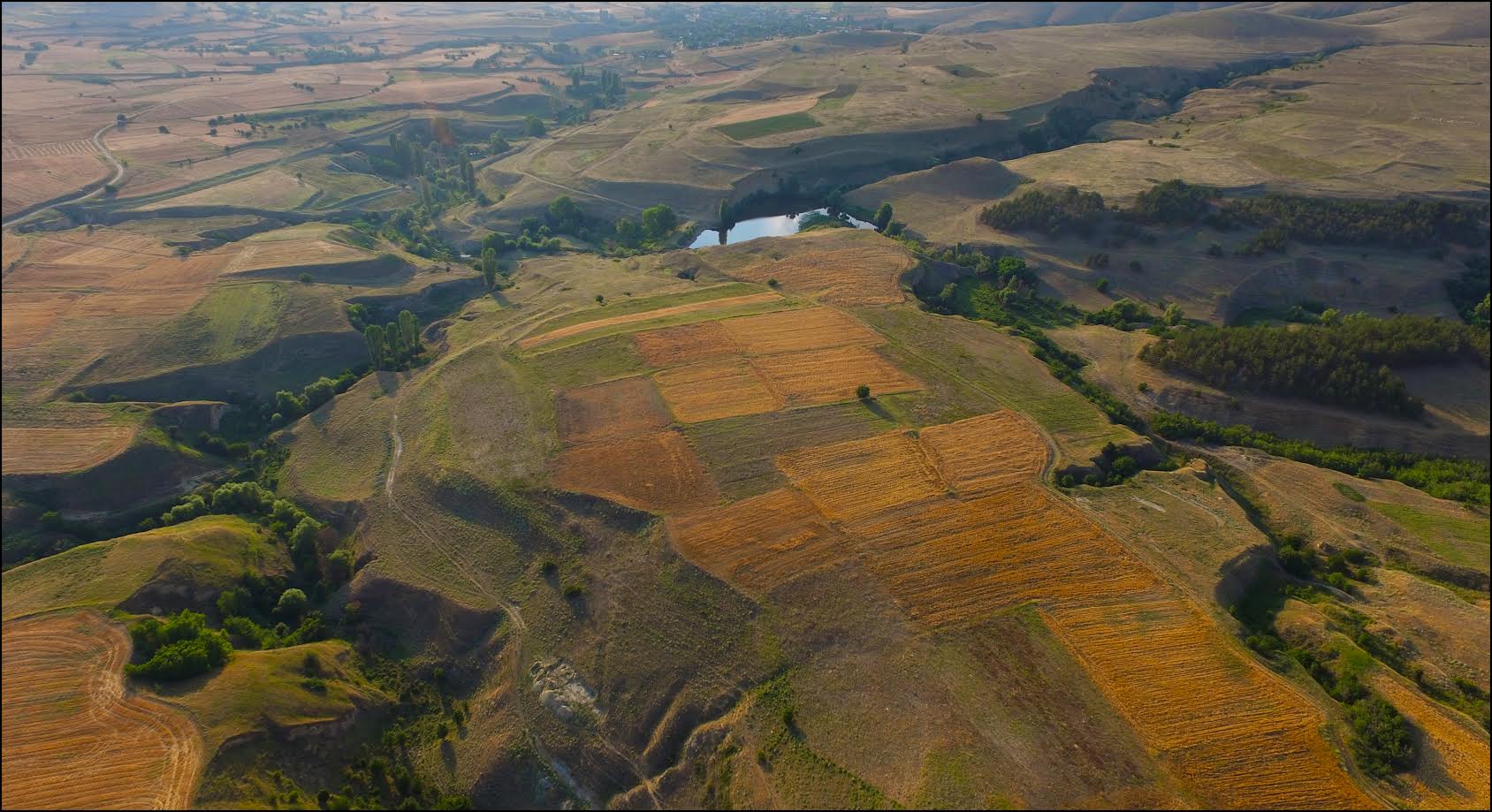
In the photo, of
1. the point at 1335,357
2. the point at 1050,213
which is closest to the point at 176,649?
the point at 1335,357

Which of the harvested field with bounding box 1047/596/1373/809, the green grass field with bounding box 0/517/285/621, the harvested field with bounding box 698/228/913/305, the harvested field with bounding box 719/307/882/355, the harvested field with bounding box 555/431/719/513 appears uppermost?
the harvested field with bounding box 698/228/913/305

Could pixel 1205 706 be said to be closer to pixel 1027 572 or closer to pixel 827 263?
pixel 1027 572

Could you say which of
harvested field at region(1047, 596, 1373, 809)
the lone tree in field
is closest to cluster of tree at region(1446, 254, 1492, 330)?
harvested field at region(1047, 596, 1373, 809)

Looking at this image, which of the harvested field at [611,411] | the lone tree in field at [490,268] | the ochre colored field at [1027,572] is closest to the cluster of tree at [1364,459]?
the ochre colored field at [1027,572]

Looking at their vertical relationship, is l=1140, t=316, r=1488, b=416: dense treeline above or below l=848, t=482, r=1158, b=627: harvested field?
above

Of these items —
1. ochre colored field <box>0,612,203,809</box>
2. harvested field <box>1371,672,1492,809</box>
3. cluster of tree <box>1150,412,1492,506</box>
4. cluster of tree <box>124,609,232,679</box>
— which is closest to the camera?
ochre colored field <box>0,612,203,809</box>

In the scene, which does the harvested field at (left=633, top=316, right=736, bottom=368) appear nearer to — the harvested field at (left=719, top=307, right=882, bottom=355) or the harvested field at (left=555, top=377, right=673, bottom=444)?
the harvested field at (left=719, top=307, right=882, bottom=355)

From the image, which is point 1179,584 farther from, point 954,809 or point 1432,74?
point 1432,74
